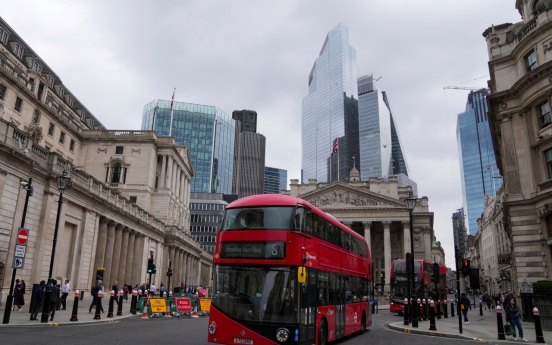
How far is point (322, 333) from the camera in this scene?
12.3 m

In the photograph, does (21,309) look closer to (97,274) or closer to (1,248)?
(1,248)

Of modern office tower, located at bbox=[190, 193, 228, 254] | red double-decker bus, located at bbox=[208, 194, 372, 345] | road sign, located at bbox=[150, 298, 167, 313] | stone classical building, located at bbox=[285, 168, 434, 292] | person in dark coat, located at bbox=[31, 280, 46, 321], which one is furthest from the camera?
modern office tower, located at bbox=[190, 193, 228, 254]

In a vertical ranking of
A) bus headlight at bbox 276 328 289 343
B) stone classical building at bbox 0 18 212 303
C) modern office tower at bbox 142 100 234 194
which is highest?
modern office tower at bbox 142 100 234 194

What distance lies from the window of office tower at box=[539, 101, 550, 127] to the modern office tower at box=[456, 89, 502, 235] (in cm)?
15610

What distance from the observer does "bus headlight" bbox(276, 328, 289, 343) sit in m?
9.96

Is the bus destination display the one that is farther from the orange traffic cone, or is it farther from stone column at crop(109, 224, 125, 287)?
stone column at crop(109, 224, 125, 287)

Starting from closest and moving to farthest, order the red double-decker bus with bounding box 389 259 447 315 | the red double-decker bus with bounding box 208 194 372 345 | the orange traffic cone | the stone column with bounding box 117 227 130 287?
the red double-decker bus with bounding box 208 194 372 345 → the orange traffic cone → the red double-decker bus with bounding box 389 259 447 315 → the stone column with bounding box 117 227 130 287

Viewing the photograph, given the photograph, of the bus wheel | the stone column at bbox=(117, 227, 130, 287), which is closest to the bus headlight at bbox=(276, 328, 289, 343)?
the bus wheel

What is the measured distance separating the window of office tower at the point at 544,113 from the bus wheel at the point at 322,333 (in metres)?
22.8

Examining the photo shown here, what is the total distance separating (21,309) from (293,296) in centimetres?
1691

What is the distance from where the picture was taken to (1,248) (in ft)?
69.2

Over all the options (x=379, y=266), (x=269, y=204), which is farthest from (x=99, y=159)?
(x=379, y=266)

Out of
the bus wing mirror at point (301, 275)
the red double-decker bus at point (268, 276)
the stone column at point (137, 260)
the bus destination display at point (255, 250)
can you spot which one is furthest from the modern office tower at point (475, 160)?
the bus destination display at point (255, 250)

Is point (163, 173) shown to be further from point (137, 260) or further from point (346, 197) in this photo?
point (346, 197)
